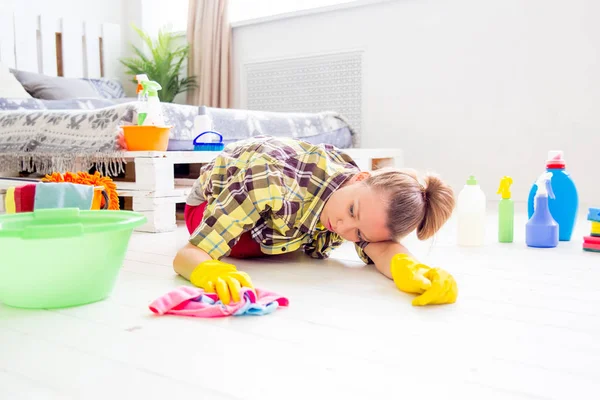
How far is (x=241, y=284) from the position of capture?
117 centimetres

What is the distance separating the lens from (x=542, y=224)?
181 centimetres

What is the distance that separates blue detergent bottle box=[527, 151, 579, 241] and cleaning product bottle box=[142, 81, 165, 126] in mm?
1259

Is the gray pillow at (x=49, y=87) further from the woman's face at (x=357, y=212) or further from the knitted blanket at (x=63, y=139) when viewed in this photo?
the woman's face at (x=357, y=212)

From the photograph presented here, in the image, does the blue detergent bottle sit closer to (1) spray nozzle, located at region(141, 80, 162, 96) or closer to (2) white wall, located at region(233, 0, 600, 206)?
(2) white wall, located at region(233, 0, 600, 206)

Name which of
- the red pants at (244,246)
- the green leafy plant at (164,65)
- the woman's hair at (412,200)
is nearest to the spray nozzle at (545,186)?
the woman's hair at (412,200)

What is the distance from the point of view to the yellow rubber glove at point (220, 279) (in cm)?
112

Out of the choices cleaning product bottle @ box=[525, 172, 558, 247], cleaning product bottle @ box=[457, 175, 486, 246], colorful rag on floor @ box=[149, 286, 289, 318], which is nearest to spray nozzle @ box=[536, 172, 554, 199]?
cleaning product bottle @ box=[525, 172, 558, 247]

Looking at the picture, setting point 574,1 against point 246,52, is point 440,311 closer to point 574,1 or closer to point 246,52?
point 574,1

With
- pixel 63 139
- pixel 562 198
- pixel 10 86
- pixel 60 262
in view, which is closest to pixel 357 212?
pixel 60 262

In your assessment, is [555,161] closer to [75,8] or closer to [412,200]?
[412,200]

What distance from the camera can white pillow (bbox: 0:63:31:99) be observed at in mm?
3209

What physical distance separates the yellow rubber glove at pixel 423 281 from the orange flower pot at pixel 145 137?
1.10 metres

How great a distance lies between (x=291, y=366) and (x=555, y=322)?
0.49 metres

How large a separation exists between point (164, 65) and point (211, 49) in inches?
12.8
